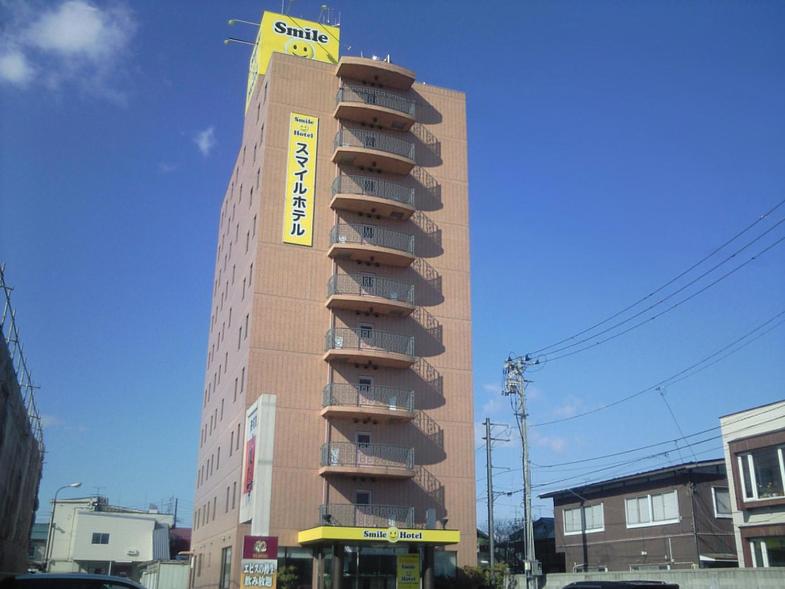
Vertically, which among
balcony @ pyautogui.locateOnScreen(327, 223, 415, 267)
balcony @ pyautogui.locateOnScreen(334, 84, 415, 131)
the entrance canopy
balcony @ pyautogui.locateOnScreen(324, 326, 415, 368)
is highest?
balcony @ pyautogui.locateOnScreen(334, 84, 415, 131)

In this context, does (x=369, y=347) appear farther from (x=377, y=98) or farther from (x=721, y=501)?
(x=721, y=501)

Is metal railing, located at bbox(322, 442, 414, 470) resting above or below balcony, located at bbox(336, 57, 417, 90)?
below

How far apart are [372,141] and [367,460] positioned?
60.7ft

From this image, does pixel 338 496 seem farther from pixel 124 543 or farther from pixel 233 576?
pixel 124 543

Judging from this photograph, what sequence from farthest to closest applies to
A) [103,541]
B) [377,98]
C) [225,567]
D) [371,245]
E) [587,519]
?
[103,541] < [587,519] < [377,98] < [371,245] < [225,567]

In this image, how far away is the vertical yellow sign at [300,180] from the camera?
43500 millimetres

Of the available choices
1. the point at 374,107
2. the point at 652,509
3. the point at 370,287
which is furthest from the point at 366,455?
the point at 374,107

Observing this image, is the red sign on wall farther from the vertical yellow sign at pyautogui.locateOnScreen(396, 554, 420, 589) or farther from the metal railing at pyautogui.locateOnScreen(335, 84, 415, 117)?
the metal railing at pyautogui.locateOnScreen(335, 84, 415, 117)

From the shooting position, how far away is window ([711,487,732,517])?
139ft

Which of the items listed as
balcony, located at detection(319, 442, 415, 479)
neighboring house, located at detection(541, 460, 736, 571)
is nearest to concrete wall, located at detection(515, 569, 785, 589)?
neighboring house, located at detection(541, 460, 736, 571)

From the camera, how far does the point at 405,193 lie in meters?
45.4

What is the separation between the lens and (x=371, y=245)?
141ft

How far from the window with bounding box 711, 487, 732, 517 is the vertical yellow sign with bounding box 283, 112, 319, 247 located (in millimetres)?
26258

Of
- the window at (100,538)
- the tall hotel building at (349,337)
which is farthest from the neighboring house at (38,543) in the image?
the tall hotel building at (349,337)
